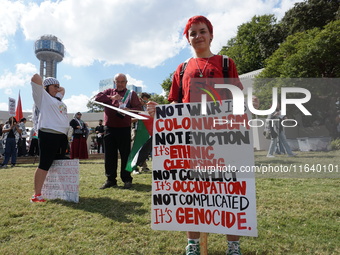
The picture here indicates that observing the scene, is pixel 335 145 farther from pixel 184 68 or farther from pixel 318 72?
pixel 184 68

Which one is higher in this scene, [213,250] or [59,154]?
[59,154]

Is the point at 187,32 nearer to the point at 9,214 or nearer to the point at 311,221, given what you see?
the point at 311,221

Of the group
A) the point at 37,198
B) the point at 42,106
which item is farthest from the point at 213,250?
the point at 42,106

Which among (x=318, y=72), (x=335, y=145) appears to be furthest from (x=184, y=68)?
(x=318, y=72)

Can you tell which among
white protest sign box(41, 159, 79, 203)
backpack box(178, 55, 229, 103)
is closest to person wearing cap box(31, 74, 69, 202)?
white protest sign box(41, 159, 79, 203)

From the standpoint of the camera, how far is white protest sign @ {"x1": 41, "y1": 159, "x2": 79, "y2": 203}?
3890 millimetres

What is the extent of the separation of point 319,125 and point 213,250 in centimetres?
1545

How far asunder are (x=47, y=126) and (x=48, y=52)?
396 ft

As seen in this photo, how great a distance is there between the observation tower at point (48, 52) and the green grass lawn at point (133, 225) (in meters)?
115

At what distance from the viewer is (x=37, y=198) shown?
3.85 metres

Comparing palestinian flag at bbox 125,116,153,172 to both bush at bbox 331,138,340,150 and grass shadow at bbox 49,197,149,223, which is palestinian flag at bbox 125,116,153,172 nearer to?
grass shadow at bbox 49,197,149,223

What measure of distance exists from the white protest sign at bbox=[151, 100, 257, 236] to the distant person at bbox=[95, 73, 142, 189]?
2.50 meters

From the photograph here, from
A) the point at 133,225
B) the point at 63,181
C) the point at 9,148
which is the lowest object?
the point at 133,225

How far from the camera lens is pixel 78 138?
9773 mm
